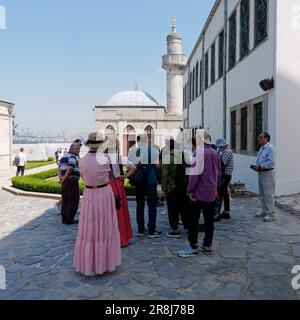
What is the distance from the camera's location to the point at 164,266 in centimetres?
466

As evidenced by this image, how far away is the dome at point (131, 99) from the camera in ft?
146

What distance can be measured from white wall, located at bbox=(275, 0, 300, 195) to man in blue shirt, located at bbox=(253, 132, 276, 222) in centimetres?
267

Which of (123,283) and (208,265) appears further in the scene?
(208,265)

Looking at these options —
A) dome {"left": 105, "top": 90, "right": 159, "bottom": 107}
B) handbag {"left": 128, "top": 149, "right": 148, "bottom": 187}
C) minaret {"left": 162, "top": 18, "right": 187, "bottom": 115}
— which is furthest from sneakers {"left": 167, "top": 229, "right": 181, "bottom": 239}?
dome {"left": 105, "top": 90, "right": 159, "bottom": 107}

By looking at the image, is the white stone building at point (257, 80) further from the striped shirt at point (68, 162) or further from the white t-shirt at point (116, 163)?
the striped shirt at point (68, 162)

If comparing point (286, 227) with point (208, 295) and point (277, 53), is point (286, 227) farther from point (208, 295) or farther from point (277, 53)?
point (277, 53)

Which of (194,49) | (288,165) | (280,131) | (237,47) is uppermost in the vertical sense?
(194,49)

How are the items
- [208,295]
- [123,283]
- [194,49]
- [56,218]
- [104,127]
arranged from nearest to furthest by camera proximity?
[208,295] → [123,283] → [56,218] → [194,49] → [104,127]

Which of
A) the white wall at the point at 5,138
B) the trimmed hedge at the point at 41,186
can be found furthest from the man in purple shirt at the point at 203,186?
the white wall at the point at 5,138

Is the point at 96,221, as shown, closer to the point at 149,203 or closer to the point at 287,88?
the point at 149,203

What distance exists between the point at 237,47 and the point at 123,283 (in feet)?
37.8

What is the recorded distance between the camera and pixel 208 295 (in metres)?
3.75

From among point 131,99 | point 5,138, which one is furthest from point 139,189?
point 131,99

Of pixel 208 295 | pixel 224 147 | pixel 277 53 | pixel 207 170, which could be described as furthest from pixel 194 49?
pixel 208 295
